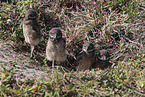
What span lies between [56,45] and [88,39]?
126 cm

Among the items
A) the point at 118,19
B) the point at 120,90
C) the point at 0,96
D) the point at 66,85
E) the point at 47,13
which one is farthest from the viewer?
the point at 47,13

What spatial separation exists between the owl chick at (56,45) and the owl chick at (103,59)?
A: 3.15 feet

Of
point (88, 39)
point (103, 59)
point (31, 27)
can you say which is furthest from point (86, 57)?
point (31, 27)

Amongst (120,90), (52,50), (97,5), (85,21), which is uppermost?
(97,5)

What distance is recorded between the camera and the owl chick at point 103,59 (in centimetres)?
450

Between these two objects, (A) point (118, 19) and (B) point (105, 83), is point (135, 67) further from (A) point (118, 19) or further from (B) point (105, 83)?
(A) point (118, 19)

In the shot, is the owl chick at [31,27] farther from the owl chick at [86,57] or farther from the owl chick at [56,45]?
the owl chick at [86,57]

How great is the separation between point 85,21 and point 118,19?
3.13 ft

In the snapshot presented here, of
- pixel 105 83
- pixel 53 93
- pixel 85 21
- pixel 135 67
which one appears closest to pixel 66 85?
pixel 53 93

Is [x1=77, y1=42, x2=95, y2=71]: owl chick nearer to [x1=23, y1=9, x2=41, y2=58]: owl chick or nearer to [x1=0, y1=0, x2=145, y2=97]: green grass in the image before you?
[x1=0, y1=0, x2=145, y2=97]: green grass

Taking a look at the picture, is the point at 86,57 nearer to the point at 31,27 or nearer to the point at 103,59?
the point at 103,59

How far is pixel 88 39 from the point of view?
503 cm

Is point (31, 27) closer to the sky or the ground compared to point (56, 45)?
closer to the sky

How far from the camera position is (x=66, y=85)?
341 centimetres
